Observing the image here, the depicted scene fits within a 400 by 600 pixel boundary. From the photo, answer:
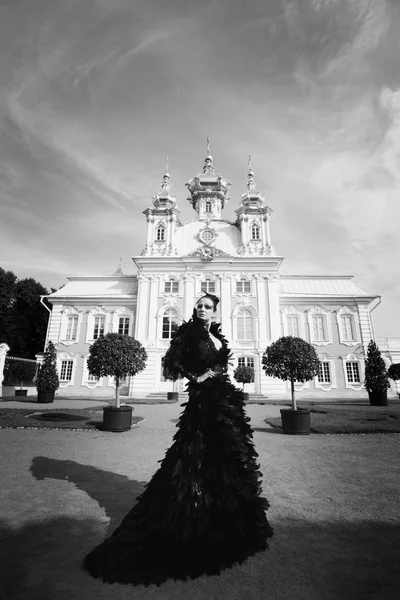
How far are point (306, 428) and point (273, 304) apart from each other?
1887 cm

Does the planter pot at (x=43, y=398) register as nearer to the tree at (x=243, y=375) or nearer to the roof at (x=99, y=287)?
the tree at (x=243, y=375)

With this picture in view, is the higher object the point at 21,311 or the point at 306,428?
the point at 21,311

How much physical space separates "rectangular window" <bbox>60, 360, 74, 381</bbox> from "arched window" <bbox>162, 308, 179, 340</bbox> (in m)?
9.23

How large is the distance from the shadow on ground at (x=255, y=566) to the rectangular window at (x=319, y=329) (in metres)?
26.0

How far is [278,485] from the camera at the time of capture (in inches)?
187

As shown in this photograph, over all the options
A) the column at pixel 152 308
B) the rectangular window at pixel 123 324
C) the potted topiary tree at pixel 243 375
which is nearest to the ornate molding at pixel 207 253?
the column at pixel 152 308

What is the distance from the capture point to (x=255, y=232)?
31.2 m

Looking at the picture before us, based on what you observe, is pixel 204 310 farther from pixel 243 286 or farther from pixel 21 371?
pixel 21 371

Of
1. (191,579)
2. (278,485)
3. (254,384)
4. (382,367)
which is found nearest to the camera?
(191,579)

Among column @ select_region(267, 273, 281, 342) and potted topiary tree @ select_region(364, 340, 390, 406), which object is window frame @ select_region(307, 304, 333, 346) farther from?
potted topiary tree @ select_region(364, 340, 390, 406)

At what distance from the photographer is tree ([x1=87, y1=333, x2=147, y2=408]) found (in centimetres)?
1097

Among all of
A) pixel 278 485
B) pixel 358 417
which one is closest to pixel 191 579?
pixel 278 485

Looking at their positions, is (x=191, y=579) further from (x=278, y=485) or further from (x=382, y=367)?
(x=382, y=367)

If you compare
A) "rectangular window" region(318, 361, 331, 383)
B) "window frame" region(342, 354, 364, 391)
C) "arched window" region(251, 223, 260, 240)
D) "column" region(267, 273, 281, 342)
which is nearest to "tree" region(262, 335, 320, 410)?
"column" region(267, 273, 281, 342)
